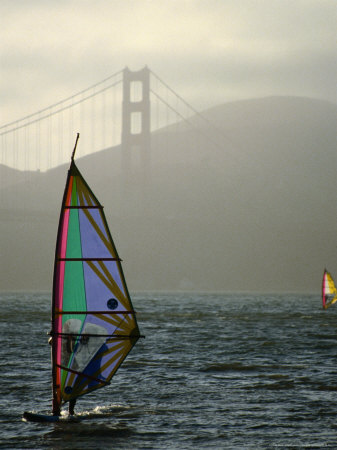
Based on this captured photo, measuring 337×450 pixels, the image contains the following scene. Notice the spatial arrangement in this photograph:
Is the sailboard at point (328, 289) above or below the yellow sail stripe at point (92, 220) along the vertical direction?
below

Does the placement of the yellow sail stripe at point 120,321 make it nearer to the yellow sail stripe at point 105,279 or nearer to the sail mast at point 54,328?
the yellow sail stripe at point 105,279

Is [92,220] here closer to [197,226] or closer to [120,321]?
[120,321]

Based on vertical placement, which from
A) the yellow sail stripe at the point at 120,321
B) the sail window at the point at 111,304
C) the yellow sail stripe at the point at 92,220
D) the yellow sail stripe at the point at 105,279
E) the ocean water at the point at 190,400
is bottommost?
the ocean water at the point at 190,400

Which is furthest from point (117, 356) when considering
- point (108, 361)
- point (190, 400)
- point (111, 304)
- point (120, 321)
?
point (190, 400)

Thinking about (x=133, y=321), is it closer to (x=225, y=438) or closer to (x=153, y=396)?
(x=225, y=438)

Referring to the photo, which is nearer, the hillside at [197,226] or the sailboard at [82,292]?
the sailboard at [82,292]

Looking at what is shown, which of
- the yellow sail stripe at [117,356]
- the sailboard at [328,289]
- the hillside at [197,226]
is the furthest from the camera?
the hillside at [197,226]

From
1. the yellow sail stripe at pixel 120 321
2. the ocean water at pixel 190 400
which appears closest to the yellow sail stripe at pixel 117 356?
the yellow sail stripe at pixel 120 321
